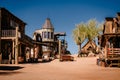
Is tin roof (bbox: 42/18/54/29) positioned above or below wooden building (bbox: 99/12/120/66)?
above

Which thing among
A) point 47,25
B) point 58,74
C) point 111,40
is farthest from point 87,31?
point 58,74

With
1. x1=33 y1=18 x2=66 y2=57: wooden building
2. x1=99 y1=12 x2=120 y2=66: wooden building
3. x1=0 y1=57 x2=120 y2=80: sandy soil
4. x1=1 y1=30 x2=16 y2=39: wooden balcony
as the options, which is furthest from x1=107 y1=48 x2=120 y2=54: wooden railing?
x1=33 y1=18 x2=66 y2=57: wooden building

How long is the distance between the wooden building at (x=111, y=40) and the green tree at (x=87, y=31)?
121 ft

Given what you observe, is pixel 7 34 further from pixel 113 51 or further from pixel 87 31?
pixel 87 31

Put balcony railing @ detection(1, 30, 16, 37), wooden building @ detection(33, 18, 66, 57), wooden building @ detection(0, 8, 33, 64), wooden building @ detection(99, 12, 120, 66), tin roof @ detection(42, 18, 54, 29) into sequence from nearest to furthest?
wooden building @ detection(99, 12, 120, 66) → wooden building @ detection(0, 8, 33, 64) → balcony railing @ detection(1, 30, 16, 37) → wooden building @ detection(33, 18, 66, 57) → tin roof @ detection(42, 18, 54, 29)

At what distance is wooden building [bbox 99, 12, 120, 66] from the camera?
3170cm

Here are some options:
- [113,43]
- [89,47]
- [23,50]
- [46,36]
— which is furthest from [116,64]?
[46,36]

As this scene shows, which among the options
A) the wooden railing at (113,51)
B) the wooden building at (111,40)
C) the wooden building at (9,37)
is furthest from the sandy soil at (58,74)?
the wooden building at (9,37)

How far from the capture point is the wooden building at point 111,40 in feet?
104

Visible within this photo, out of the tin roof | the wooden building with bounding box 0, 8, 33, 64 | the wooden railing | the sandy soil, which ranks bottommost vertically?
the sandy soil

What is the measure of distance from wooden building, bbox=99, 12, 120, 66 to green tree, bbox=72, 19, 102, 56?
36751 millimetres

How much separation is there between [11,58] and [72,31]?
45.5m

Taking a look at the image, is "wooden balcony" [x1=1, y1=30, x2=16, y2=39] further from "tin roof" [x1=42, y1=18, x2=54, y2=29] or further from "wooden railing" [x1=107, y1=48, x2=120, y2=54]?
"tin roof" [x1=42, y1=18, x2=54, y2=29]

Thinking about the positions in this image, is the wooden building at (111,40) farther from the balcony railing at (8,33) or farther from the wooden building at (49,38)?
the wooden building at (49,38)
